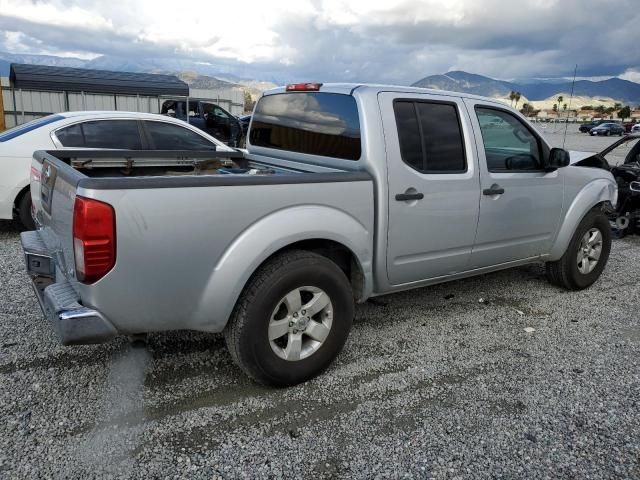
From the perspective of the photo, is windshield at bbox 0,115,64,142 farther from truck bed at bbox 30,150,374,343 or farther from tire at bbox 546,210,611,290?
tire at bbox 546,210,611,290

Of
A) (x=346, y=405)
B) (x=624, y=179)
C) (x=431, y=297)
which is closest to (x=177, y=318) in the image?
(x=346, y=405)

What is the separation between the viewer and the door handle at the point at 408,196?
3445 mm

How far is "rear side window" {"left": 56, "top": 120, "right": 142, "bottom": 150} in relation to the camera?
625 cm

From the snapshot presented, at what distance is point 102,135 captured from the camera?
6.39 m

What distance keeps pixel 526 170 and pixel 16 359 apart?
13.5 ft

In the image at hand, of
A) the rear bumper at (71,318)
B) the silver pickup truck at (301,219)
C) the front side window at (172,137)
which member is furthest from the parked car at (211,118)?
the rear bumper at (71,318)

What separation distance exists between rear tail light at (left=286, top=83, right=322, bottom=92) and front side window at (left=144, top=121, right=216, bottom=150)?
3.13 metres

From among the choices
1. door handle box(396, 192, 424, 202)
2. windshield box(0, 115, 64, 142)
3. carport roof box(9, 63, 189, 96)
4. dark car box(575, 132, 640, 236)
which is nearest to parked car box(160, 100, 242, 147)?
carport roof box(9, 63, 189, 96)

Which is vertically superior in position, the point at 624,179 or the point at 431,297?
the point at 624,179

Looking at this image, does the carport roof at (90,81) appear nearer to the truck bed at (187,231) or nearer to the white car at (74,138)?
the white car at (74,138)

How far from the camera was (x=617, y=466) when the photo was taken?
2613mm

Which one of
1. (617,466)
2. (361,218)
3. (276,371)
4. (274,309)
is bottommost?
(617,466)

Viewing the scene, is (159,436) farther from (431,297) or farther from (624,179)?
(624,179)

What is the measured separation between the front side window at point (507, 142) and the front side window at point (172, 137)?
3990 millimetres
